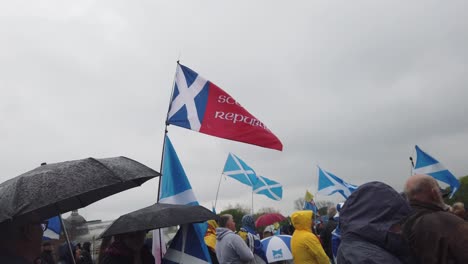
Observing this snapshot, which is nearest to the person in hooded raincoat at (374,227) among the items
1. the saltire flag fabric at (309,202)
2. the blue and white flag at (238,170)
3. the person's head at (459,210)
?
the person's head at (459,210)

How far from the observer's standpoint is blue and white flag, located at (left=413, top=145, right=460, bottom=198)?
12859 millimetres

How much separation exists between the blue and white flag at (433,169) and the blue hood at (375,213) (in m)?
10.8

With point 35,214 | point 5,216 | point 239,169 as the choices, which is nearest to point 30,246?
point 35,214

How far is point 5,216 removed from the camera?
8.93ft

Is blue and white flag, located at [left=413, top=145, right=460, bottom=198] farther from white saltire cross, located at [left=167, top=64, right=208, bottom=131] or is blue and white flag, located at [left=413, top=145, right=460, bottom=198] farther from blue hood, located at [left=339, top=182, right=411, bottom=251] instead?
blue hood, located at [left=339, top=182, right=411, bottom=251]

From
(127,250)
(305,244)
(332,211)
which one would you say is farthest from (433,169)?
(127,250)

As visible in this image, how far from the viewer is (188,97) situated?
7078mm

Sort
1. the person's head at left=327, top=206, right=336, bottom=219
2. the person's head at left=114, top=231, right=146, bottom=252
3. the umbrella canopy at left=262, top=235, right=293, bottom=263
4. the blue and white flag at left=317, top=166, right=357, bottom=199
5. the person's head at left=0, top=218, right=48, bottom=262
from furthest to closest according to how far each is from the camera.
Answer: the blue and white flag at left=317, top=166, right=357, bottom=199
the person's head at left=327, top=206, right=336, bottom=219
the umbrella canopy at left=262, top=235, right=293, bottom=263
the person's head at left=114, top=231, right=146, bottom=252
the person's head at left=0, top=218, right=48, bottom=262

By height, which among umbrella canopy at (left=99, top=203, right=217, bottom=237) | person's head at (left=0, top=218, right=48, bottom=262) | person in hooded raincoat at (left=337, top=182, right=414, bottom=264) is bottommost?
umbrella canopy at (left=99, top=203, right=217, bottom=237)

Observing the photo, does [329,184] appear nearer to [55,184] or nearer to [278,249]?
[278,249]

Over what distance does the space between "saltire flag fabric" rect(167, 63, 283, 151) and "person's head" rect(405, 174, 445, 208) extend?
365 cm

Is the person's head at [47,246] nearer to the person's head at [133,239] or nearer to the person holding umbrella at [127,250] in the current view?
the person holding umbrella at [127,250]

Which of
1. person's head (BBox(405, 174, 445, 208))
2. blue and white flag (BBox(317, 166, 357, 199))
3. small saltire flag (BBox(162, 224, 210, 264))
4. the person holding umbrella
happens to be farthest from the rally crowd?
blue and white flag (BBox(317, 166, 357, 199))

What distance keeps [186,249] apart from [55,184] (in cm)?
250
